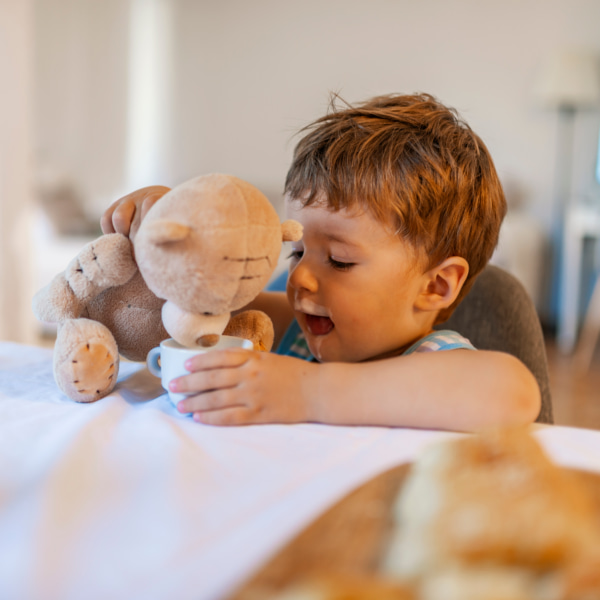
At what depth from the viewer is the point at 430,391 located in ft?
1.96

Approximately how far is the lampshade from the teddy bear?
3512mm

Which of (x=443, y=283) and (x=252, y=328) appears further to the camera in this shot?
(x=443, y=283)

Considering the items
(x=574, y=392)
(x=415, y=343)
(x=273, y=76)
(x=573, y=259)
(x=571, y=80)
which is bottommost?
(x=574, y=392)

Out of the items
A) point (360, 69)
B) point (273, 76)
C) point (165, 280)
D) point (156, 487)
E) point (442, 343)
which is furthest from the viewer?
point (273, 76)

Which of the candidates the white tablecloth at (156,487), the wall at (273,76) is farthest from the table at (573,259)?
the white tablecloth at (156,487)

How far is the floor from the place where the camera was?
2.18 m

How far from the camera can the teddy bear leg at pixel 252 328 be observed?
2.33 ft

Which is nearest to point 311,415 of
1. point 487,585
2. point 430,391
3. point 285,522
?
point 430,391

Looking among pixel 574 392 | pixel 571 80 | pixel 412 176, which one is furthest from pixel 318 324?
pixel 571 80

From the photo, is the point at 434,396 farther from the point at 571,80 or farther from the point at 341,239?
the point at 571,80

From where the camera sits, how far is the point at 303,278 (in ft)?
2.67

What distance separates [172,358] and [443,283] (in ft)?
1.42

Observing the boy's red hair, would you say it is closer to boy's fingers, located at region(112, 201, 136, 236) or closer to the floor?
boy's fingers, located at region(112, 201, 136, 236)

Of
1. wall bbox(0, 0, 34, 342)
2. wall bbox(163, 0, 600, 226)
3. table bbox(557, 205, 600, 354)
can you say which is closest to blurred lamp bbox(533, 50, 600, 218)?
wall bbox(163, 0, 600, 226)
